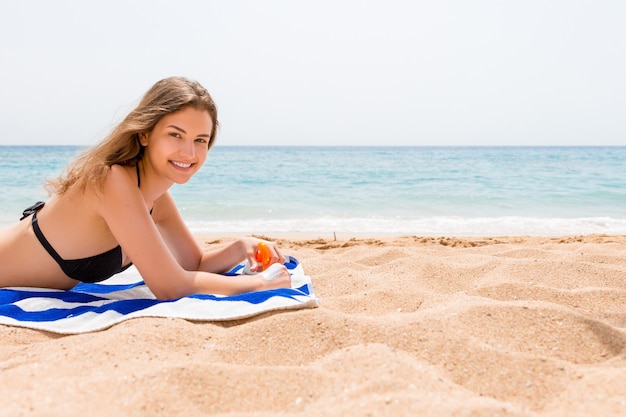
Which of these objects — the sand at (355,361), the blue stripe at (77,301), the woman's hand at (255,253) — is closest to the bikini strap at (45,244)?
the blue stripe at (77,301)

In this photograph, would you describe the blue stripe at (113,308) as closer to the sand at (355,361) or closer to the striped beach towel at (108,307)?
the striped beach towel at (108,307)

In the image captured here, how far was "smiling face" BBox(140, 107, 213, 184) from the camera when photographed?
2.84 meters

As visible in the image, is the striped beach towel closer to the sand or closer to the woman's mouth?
the sand

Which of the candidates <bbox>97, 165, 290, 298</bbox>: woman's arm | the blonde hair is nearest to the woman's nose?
the blonde hair

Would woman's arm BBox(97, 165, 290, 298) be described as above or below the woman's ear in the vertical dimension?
below

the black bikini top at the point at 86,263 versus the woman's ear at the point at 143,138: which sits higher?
the woman's ear at the point at 143,138

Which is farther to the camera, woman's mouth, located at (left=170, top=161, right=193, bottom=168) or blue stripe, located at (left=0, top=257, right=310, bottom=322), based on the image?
woman's mouth, located at (left=170, top=161, right=193, bottom=168)

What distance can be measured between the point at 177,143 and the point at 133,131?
239 millimetres

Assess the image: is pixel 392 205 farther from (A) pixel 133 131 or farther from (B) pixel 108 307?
(B) pixel 108 307

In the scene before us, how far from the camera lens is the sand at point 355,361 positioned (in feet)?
5.31

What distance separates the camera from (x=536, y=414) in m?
1.59

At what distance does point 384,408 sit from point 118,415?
783mm

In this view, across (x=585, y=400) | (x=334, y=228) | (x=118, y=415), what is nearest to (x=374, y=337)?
(x=585, y=400)

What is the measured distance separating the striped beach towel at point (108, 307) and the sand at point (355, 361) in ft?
0.25
